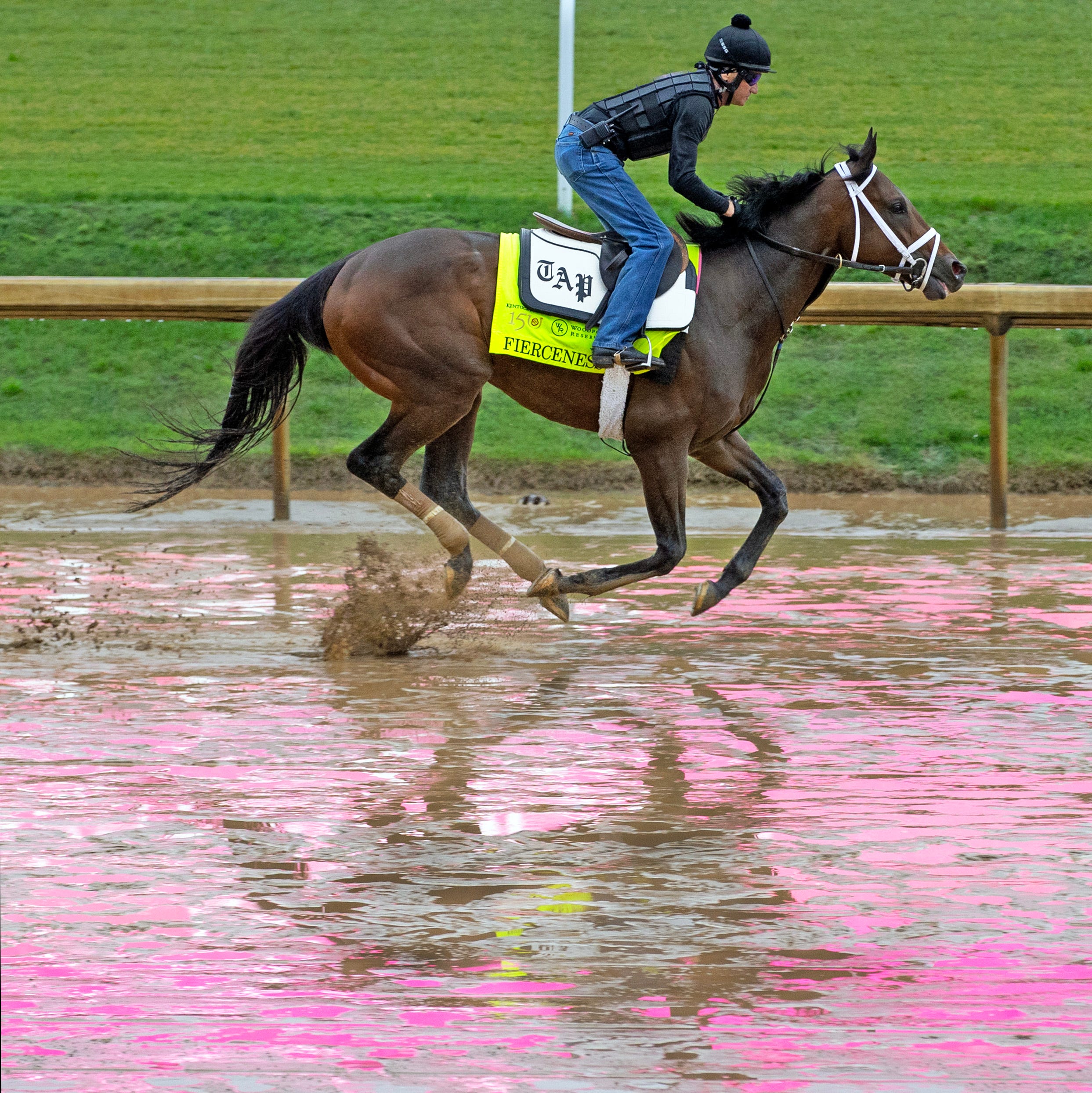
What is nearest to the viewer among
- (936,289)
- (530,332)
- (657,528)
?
(530,332)

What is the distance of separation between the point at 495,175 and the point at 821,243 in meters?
11.5

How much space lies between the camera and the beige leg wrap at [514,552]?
26.1 feet

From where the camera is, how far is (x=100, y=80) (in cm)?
2395

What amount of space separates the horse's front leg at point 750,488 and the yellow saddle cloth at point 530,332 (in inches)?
29.9

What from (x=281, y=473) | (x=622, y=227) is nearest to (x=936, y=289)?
(x=622, y=227)

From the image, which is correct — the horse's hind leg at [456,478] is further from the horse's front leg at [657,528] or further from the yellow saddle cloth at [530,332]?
the yellow saddle cloth at [530,332]

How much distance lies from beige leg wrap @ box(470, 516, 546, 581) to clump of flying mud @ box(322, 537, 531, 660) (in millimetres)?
284

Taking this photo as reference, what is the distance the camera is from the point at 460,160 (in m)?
20.1

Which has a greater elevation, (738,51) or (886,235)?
(738,51)

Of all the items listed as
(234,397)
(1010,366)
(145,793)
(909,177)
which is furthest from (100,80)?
(145,793)

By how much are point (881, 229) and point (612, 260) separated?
4.00 feet

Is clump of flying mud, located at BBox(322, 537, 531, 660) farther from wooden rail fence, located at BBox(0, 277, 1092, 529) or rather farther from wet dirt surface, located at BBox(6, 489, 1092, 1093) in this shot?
wooden rail fence, located at BBox(0, 277, 1092, 529)

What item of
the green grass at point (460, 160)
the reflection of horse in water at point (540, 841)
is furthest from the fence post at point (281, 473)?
the reflection of horse in water at point (540, 841)

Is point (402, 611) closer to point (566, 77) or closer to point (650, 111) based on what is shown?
point (650, 111)
